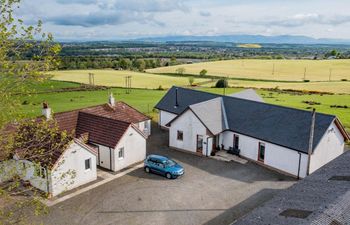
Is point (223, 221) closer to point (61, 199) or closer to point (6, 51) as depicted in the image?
point (61, 199)

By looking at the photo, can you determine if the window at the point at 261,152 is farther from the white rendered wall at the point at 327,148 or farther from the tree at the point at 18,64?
the tree at the point at 18,64

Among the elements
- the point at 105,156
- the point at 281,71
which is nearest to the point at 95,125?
the point at 105,156

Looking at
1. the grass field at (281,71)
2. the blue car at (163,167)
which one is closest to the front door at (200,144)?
the blue car at (163,167)

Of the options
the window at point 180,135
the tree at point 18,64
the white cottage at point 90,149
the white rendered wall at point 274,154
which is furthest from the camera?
the window at point 180,135

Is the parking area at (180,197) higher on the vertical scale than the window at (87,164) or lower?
lower

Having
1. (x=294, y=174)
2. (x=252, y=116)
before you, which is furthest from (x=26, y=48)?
(x=252, y=116)

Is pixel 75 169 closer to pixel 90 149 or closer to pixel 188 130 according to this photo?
pixel 90 149
